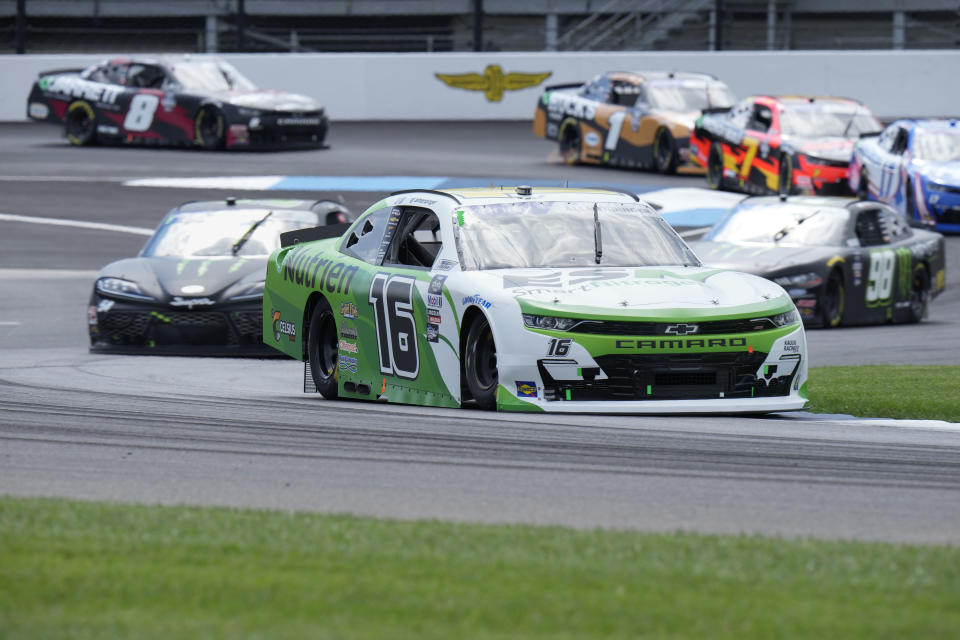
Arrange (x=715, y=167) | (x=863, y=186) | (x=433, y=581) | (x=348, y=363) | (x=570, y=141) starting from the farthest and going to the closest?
(x=570, y=141) < (x=715, y=167) < (x=863, y=186) < (x=348, y=363) < (x=433, y=581)

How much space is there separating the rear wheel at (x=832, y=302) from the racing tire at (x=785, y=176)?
7518 mm

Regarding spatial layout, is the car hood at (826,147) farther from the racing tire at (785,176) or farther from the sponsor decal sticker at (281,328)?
the sponsor decal sticker at (281,328)

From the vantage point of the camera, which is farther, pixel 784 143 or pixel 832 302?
pixel 784 143

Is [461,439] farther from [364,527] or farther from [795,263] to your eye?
[795,263]

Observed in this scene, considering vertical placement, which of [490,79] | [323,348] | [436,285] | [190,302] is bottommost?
[190,302]

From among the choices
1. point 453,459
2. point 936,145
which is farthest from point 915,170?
point 453,459

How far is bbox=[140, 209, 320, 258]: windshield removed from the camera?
15000 millimetres

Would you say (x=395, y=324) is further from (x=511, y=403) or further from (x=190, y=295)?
(x=190, y=295)

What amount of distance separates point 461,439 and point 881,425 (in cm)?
239

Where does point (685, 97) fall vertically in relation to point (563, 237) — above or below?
above

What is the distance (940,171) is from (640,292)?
13471 mm

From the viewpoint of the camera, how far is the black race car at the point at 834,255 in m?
16.2

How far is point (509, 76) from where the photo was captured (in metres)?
35.5

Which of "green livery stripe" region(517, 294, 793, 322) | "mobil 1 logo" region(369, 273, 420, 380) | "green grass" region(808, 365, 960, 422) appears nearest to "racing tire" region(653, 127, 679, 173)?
"green grass" region(808, 365, 960, 422)
